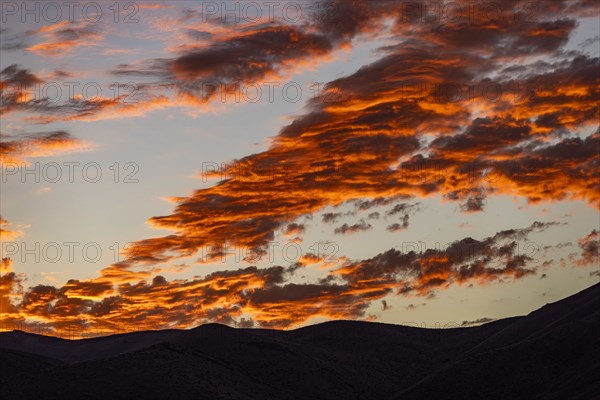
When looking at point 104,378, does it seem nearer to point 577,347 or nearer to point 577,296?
Answer: point 577,347

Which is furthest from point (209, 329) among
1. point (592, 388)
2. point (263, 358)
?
point (592, 388)

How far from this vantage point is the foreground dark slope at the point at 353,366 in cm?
8075

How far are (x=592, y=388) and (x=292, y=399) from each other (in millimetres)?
32830

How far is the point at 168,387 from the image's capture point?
80.4 metres

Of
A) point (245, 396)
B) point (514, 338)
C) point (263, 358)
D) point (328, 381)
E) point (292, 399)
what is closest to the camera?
point (245, 396)

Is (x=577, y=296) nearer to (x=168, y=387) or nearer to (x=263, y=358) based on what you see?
(x=263, y=358)

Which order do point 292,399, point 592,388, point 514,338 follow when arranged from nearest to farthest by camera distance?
point 592,388 → point 292,399 → point 514,338

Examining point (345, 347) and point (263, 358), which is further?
point (345, 347)

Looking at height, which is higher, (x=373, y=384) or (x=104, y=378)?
(x=104, y=378)

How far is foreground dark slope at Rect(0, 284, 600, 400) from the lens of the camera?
80.8 metres

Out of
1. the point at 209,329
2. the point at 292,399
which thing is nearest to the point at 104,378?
the point at 292,399

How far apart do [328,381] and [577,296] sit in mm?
55059

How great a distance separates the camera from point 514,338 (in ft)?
405

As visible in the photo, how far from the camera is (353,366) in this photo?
390 feet
